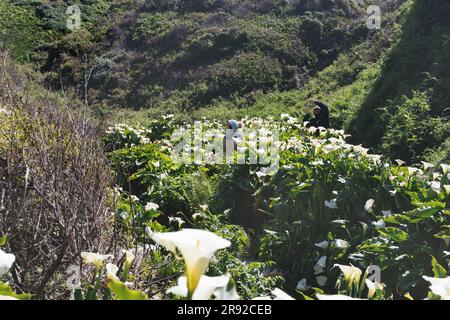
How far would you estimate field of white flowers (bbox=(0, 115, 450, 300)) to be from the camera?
2.19 m

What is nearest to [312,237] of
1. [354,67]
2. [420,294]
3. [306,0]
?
[420,294]

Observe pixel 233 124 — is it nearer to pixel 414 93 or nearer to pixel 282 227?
pixel 414 93

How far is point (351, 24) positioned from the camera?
17094mm

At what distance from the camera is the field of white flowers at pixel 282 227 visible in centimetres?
219

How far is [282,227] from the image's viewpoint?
4.61m

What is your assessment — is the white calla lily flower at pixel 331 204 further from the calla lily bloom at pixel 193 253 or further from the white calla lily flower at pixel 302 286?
the calla lily bloom at pixel 193 253

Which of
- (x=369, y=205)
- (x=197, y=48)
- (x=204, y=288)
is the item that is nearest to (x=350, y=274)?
(x=204, y=288)

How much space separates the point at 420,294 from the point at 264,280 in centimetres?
103

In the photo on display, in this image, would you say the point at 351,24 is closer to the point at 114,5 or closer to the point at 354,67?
the point at 354,67

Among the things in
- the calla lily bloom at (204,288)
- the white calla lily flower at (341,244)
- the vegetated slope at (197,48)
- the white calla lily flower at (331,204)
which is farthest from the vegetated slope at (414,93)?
the calla lily bloom at (204,288)

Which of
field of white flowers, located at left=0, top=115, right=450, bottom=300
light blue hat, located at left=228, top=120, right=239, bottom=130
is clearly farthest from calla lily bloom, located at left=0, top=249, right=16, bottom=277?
light blue hat, located at left=228, top=120, right=239, bottom=130

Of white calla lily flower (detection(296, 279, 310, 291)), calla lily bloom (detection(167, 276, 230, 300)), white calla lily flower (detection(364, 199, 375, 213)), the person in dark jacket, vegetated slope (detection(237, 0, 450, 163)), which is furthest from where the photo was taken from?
the person in dark jacket

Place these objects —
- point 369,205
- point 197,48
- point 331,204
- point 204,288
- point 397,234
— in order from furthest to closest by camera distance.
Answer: point 197,48
point 331,204
point 369,205
point 397,234
point 204,288

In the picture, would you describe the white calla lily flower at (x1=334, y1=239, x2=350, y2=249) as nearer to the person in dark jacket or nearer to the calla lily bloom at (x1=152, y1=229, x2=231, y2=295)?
the calla lily bloom at (x1=152, y1=229, x2=231, y2=295)
